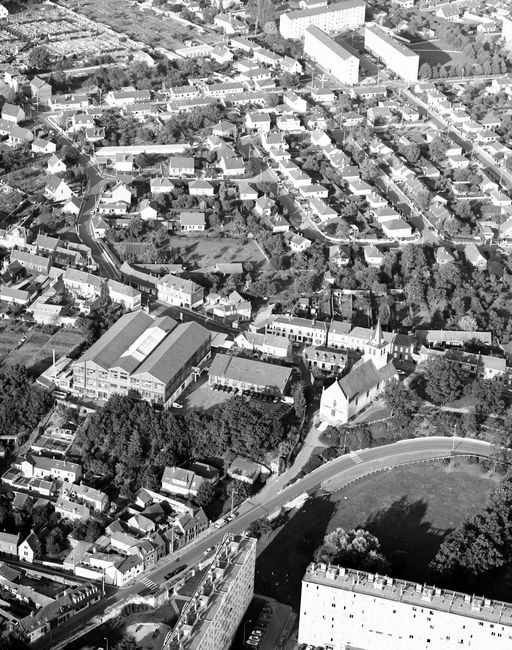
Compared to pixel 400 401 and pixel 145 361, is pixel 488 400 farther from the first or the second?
pixel 145 361

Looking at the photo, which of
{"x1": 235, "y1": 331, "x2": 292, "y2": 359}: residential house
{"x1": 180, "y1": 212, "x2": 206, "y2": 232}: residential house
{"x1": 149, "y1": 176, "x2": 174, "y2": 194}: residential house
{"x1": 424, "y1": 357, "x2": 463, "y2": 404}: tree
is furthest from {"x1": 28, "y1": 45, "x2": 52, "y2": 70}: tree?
{"x1": 424, "y1": 357, "x2": 463, "y2": 404}: tree

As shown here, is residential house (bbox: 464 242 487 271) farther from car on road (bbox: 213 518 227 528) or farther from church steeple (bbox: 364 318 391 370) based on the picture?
car on road (bbox: 213 518 227 528)

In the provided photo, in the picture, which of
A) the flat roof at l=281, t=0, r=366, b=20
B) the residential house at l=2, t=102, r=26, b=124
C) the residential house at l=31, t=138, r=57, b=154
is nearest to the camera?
the residential house at l=31, t=138, r=57, b=154

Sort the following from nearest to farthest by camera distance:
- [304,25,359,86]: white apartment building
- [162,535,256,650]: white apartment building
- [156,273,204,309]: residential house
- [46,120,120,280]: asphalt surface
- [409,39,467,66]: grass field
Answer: [162,535,256,650]: white apartment building → [156,273,204,309]: residential house → [46,120,120,280]: asphalt surface → [304,25,359,86]: white apartment building → [409,39,467,66]: grass field

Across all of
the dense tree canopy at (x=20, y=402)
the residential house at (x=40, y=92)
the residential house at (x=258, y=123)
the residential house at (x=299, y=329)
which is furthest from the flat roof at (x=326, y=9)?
the dense tree canopy at (x=20, y=402)

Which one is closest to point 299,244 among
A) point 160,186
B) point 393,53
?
point 160,186

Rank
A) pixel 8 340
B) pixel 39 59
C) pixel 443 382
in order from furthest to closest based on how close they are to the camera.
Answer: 1. pixel 39 59
2. pixel 8 340
3. pixel 443 382
